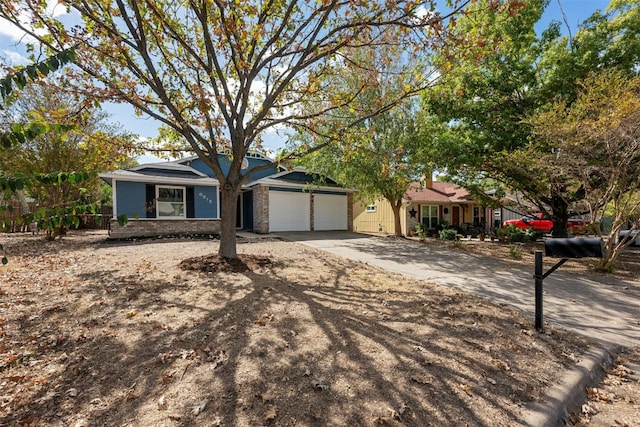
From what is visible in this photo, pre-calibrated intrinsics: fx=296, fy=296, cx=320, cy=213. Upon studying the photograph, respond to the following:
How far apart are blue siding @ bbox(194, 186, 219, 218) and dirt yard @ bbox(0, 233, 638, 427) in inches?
361

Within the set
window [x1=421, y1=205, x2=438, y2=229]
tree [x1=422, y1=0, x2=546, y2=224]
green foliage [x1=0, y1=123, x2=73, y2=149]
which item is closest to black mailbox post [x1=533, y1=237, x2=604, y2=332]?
green foliage [x1=0, y1=123, x2=73, y2=149]

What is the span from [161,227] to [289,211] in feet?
21.9

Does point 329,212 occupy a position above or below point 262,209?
below

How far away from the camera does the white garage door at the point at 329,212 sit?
18312 mm

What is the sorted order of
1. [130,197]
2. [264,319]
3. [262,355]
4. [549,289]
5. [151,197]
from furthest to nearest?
[151,197], [130,197], [549,289], [264,319], [262,355]

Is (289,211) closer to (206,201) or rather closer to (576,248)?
(206,201)

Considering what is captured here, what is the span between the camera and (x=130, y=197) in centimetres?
1307

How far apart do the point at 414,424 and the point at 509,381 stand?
1246mm

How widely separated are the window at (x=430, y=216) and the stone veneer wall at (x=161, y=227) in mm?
13673

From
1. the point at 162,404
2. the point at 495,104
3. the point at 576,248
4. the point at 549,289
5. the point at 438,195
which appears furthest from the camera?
the point at 438,195

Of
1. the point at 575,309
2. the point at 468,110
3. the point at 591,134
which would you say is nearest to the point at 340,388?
the point at 575,309

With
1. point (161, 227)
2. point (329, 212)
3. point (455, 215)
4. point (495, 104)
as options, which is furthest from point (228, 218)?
point (455, 215)

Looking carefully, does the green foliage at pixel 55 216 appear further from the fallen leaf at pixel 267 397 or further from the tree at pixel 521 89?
the tree at pixel 521 89

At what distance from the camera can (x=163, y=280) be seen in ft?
18.4
